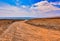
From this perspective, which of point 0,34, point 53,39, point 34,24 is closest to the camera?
point 53,39

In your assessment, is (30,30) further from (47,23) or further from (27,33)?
(47,23)

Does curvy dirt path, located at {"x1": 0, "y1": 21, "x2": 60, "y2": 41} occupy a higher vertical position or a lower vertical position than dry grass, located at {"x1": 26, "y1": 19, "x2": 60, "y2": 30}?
lower

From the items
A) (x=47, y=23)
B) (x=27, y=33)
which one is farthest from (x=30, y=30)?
(x=47, y=23)

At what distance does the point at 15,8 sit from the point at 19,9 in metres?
0.04

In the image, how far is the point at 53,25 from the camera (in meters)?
1.27

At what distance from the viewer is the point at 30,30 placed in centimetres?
117

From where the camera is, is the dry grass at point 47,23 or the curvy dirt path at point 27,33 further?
the dry grass at point 47,23

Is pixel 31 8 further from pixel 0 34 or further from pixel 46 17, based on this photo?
pixel 0 34

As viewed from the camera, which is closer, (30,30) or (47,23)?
(30,30)

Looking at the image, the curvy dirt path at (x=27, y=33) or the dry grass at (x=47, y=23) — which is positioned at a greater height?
the dry grass at (x=47, y=23)

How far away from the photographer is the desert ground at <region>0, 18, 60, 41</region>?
3.52 feet

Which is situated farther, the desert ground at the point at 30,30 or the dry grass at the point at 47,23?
the dry grass at the point at 47,23

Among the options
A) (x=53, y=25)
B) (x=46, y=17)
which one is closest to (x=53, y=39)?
(x=53, y=25)

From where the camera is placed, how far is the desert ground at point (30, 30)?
1.07 m
